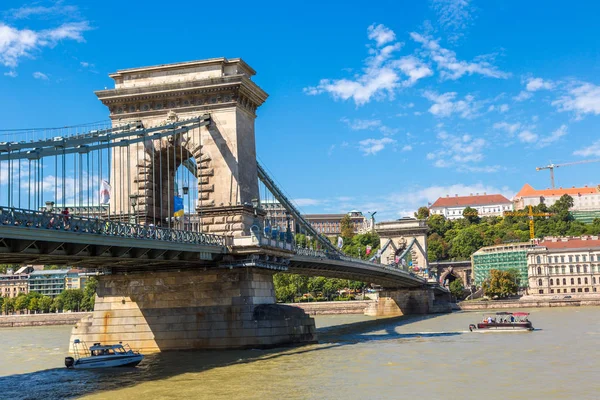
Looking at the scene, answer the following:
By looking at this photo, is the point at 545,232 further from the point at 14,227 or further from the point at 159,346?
the point at 14,227

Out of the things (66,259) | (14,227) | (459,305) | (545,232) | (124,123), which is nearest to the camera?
(14,227)

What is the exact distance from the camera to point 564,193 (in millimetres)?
192625

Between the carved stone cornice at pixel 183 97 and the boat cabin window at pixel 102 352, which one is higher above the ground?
the carved stone cornice at pixel 183 97

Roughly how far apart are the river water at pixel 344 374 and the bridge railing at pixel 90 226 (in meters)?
5.51

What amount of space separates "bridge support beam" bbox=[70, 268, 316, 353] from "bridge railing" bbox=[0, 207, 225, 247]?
2873 mm

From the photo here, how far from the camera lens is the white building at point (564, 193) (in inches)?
7436

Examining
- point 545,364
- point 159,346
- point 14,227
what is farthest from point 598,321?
point 14,227

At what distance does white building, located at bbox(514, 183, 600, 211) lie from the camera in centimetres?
18888

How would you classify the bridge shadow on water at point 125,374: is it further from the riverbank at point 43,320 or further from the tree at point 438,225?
the tree at point 438,225

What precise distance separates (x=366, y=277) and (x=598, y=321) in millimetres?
21576

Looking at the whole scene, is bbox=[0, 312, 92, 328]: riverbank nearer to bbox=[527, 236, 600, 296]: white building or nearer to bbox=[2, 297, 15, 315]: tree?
bbox=[2, 297, 15, 315]: tree

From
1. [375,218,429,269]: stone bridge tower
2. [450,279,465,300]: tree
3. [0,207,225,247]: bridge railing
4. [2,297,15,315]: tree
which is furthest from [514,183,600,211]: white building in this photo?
[0,207,225,247]: bridge railing

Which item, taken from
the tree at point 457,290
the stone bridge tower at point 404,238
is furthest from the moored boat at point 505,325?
the tree at point 457,290

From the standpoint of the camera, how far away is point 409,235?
107812 mm
